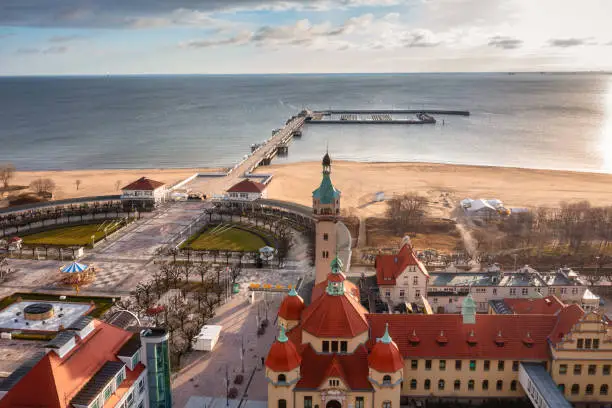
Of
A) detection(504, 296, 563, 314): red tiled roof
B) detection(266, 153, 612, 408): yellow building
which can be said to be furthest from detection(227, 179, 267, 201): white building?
detection(266, 153, 612, 408): yellow building

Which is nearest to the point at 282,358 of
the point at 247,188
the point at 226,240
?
the point at 226,240

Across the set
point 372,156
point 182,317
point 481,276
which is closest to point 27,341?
point 182,317

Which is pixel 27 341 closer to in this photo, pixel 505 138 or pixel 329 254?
pixel 329 254

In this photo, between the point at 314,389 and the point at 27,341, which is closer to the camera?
the point at 314,389

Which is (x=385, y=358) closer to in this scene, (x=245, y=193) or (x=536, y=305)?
(x=536, y=305)

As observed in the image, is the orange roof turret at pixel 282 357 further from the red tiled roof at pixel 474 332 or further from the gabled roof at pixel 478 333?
the gabled roof at pixel 478 333
